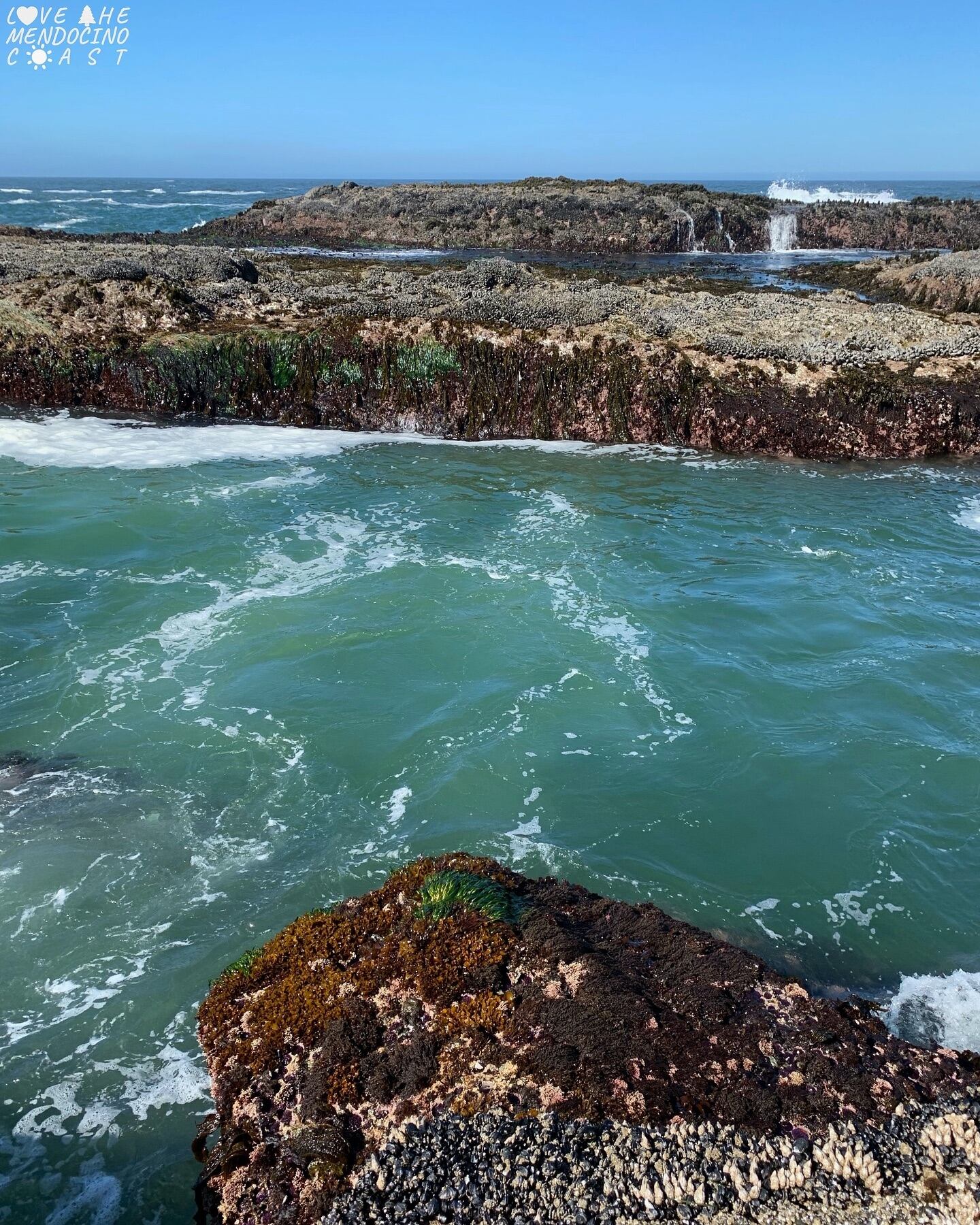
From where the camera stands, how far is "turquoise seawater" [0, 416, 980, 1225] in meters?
6.66

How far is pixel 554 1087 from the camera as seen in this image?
4.83m

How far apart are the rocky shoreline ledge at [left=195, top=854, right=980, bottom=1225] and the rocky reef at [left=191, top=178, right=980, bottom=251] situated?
A: 51133 mm

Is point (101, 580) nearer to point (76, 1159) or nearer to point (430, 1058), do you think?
point (76, 1159)

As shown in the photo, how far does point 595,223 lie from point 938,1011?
178 ft

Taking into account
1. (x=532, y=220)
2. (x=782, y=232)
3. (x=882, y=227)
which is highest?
(x=532, y=220)

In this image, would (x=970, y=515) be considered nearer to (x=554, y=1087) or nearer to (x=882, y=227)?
(x=554, y=1087)

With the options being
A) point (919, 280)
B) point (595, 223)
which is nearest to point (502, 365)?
point (919, 280)

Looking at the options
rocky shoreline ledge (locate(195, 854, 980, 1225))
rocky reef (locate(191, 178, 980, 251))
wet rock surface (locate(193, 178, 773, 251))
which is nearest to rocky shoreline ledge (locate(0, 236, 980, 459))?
rocky shoreline ledge (locate(195, 854, 980, 1225))

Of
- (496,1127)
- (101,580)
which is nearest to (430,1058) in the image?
(496,1127)

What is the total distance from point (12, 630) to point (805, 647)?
11.4 meters

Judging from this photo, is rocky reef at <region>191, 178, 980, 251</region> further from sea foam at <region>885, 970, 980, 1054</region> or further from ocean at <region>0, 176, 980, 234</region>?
sea foam at <region>885, 970, 980, 1054</region>

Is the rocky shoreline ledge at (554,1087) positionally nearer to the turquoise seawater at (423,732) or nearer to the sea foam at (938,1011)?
the sea foam at (938,1011)

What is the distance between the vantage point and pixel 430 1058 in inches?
200

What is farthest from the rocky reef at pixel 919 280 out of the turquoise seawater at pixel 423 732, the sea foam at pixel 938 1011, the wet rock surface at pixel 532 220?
the sea foam at pixel 938 1011
